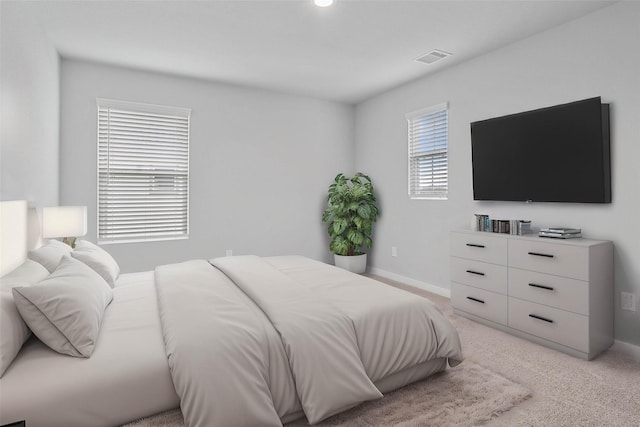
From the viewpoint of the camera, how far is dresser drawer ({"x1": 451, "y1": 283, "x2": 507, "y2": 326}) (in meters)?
3.02

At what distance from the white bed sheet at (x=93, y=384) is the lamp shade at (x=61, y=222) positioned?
1439 millimetres

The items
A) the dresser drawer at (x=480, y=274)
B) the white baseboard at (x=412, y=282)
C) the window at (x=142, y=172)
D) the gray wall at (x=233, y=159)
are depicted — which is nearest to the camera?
the dresser drawer at (x=480, y=274)

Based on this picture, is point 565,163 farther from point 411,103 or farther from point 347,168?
point 347,168

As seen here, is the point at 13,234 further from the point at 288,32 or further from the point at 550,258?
the point at 550,258

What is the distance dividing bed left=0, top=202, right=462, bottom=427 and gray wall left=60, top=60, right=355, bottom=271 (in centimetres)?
214

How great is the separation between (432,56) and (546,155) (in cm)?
149

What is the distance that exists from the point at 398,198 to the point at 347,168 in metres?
1.13

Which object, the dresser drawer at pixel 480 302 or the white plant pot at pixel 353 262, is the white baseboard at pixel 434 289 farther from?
the dresser drawer at pixel 480 302

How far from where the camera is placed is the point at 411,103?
445 centimetres

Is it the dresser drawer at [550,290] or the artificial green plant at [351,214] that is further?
the artificial green plant at [351,214]

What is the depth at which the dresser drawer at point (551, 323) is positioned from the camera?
8.18ft

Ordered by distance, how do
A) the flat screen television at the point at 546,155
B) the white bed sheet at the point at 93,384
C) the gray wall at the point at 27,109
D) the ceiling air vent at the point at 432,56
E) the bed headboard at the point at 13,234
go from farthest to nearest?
the ceiling air vent at the point at 432,56 → the flat screen television at the point at 546,155 → the gray wall at the point at 27,109 → the bed headboard at the point at 13,234 → the white bed sheet at the point at 93,384

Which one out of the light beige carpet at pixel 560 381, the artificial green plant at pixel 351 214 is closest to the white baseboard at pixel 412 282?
the artificial green plant at pixel 351 214

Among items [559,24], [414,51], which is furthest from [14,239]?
[559,24]
